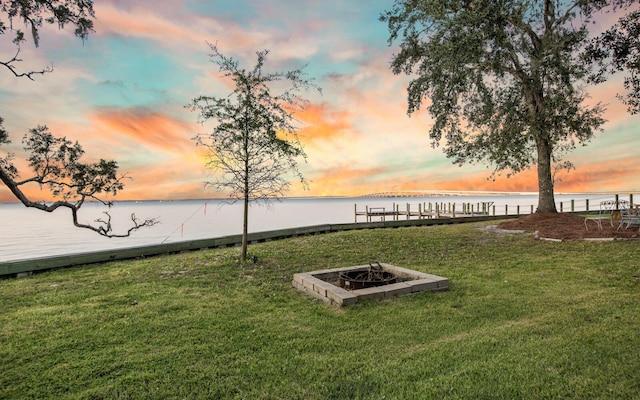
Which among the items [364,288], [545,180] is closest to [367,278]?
[364,288]

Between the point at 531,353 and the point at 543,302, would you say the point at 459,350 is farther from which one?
the point at 543,302

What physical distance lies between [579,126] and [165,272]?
1945cm

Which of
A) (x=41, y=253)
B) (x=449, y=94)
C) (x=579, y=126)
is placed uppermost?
(x=449, y=94)

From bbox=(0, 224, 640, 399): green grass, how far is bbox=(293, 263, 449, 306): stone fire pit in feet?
0.71

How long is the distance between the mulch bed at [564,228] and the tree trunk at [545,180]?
3.60 feet

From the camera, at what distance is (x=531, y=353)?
4.16m

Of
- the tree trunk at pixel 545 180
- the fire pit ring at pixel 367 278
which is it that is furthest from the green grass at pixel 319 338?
the tree trunk at pixel 545 180

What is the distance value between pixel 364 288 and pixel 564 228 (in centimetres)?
1211

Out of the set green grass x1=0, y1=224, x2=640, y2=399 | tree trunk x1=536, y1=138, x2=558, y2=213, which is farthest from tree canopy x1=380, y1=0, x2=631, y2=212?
green grass x1=0, y1=224, x2=640, y2=399

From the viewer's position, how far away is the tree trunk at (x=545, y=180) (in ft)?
63.1

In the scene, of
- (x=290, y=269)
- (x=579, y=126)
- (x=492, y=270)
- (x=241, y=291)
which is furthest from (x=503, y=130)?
(x=241, y=291)

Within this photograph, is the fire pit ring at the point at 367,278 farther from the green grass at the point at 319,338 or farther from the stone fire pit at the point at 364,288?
the green grass at the point at 319,338

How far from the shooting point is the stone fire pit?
6449mm

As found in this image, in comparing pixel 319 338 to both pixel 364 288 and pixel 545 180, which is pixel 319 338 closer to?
pixel 364 288
